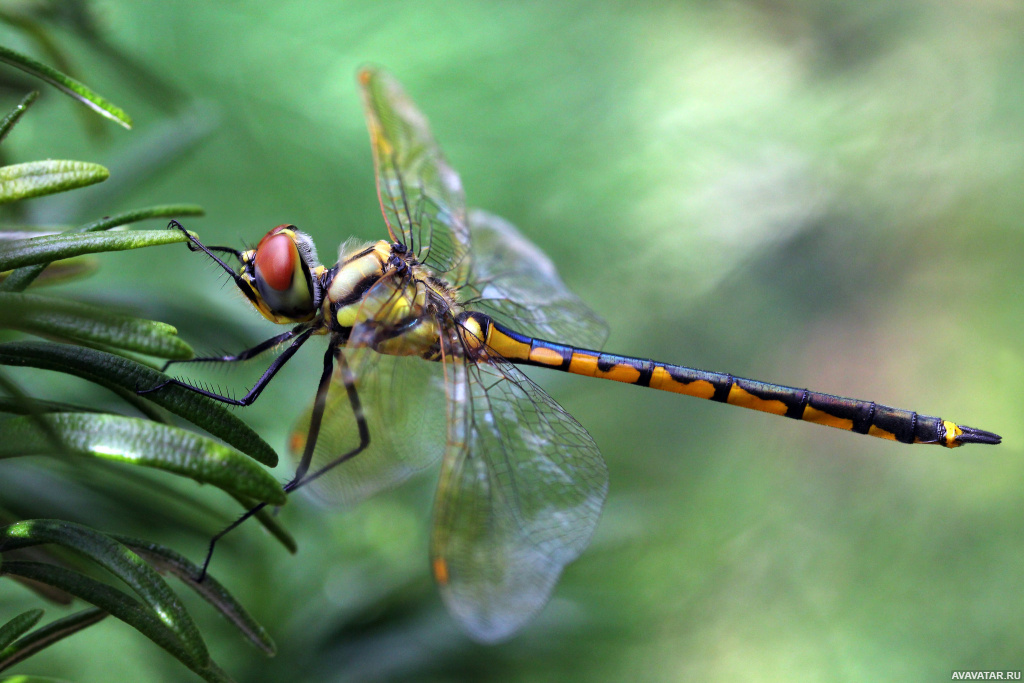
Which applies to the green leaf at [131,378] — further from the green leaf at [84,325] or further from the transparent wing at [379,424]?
the transparent wing at [379,424]

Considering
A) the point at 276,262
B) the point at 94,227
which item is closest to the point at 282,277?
the point at 276,262

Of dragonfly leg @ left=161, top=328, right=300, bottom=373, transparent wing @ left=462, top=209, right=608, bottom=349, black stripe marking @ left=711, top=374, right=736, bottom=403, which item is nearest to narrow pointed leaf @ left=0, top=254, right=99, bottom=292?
dragonfly leg @ left=161, top=328, right=300, bottom=373

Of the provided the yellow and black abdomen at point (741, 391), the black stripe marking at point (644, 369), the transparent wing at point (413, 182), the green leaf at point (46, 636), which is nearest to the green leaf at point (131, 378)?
the green leaf at point (46, 636)

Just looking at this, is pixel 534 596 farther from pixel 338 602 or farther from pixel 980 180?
pixel 980 180

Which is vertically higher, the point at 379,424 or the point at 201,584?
the point at 379,424

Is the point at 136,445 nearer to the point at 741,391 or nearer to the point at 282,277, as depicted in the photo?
the point at 282,277

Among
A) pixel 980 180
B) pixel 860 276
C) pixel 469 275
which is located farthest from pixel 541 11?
pixel 980 180

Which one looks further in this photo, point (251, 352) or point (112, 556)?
point (251, 352)
